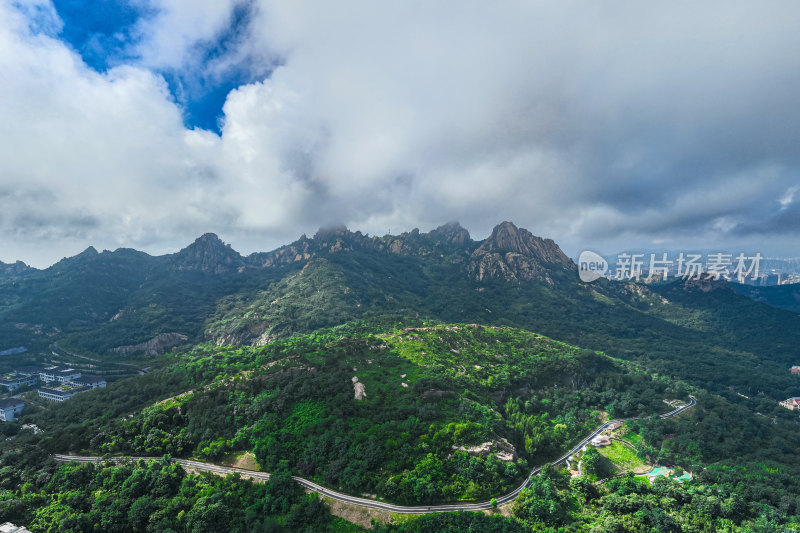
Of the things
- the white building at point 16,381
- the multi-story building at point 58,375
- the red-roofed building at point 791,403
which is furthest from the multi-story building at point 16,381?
the red-roofed building at point 791,403

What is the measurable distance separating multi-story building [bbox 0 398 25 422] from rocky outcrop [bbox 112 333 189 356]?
183ft

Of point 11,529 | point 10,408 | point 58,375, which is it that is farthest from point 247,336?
point 11,529

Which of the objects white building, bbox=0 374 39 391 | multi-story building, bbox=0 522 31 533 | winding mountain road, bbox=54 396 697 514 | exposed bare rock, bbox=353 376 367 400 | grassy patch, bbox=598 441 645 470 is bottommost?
white building, bbox=0 374 39 391

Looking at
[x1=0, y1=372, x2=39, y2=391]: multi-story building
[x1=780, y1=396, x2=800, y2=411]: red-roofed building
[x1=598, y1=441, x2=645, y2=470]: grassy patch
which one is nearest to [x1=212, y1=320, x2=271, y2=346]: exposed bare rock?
[x1=0, y1=372, x2=39, y2=391]: multi-story building

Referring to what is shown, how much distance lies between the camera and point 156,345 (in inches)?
6216

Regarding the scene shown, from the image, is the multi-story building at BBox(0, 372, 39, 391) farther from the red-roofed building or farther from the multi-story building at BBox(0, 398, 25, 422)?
the red-roofed building

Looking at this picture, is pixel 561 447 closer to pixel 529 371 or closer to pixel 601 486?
pixel 601 486

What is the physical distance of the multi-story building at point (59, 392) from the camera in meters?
103

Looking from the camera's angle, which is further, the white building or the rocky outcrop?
the rocky outcrop

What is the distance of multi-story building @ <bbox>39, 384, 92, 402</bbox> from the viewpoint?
337 feet

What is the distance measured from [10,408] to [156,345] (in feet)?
221

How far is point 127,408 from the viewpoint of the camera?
74.2 metres

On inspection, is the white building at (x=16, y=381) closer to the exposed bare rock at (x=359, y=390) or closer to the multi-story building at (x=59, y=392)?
the multi-story building at (x=59, y=392)

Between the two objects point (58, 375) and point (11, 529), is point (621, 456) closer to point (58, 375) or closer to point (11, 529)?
point (11, 529)
